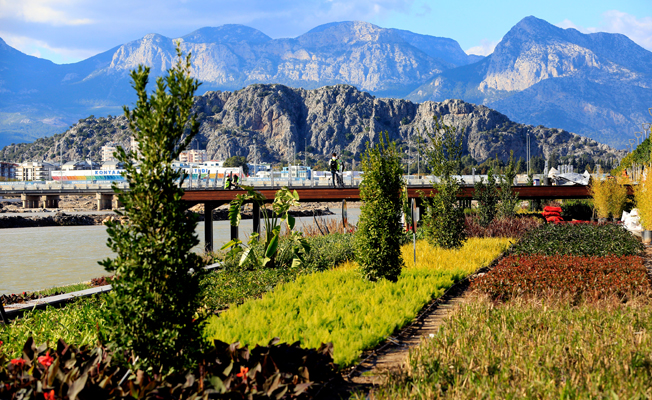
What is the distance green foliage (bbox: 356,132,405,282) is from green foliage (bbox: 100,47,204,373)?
21.0 feet

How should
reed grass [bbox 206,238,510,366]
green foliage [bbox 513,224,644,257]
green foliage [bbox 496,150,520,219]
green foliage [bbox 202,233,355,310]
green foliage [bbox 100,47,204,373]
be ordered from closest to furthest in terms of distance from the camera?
green foliage [bbox 100,47,204,373]
reed grass [bbox 206,238,510,366]
green foliage [bbox 202,233,355,310]
green foliage [bbox 513,224,644,257]
green foliage [bbox 496,150,520,219]

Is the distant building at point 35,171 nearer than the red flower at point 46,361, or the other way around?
the red flower at point 46,361

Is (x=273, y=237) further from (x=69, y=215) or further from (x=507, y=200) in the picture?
(x=69, y=215)

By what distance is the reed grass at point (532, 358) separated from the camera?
479 cm

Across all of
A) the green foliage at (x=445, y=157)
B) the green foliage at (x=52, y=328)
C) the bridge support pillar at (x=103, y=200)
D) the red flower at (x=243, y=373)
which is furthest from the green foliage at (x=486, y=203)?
the bridge support pillar at (x=103, y=200)

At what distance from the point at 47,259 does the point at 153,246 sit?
95.3 feet

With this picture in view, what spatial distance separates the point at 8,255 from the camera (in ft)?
106

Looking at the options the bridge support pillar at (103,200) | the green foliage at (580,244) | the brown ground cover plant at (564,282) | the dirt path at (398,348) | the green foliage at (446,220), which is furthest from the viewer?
the bridge support pillar at (103,200)

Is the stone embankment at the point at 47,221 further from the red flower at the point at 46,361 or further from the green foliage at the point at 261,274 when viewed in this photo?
the red flower at the point at 46,361

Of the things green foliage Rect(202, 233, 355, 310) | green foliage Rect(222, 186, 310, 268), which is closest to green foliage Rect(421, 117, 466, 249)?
green foliage Rect(202, 233, 355, 310)

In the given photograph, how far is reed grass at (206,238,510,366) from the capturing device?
6.78 meters

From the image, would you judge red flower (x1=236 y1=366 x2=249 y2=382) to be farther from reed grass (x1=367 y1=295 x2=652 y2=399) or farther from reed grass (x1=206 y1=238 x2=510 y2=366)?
reed grass (x1=206 y1=238 x2=510 y2=366)

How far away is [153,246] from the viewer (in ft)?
15.4

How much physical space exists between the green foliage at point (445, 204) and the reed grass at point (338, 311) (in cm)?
397
